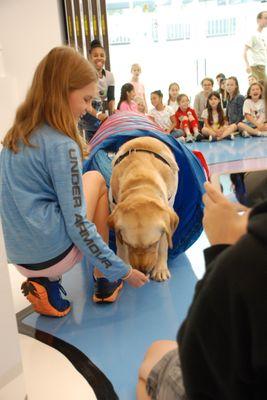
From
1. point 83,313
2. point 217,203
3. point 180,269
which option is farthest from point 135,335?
point 217,203

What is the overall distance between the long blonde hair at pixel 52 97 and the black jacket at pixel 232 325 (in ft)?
4.05

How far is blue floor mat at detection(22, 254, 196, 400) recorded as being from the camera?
4.92ft

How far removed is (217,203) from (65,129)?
103 centimetres

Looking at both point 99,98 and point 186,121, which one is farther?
point 186,121

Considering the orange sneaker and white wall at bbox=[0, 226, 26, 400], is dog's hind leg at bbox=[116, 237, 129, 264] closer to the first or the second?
the orange sneaker

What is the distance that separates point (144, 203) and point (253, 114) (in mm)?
4703

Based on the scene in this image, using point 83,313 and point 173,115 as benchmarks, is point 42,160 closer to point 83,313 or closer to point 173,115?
point 83,313

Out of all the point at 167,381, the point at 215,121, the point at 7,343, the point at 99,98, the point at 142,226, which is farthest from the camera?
the point at 215,121

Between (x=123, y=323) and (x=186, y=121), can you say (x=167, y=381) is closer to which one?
(x=123, y=323)

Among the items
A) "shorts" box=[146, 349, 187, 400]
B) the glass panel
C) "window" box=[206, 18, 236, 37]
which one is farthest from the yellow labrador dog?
"window" box=[206, 18, 236, 37]

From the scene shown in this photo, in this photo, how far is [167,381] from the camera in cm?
86

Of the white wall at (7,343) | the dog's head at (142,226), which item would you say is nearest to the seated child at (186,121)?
the dog's head at (142,226)

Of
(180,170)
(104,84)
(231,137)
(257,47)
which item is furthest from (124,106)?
(257,47)

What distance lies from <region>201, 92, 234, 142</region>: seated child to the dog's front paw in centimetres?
423
